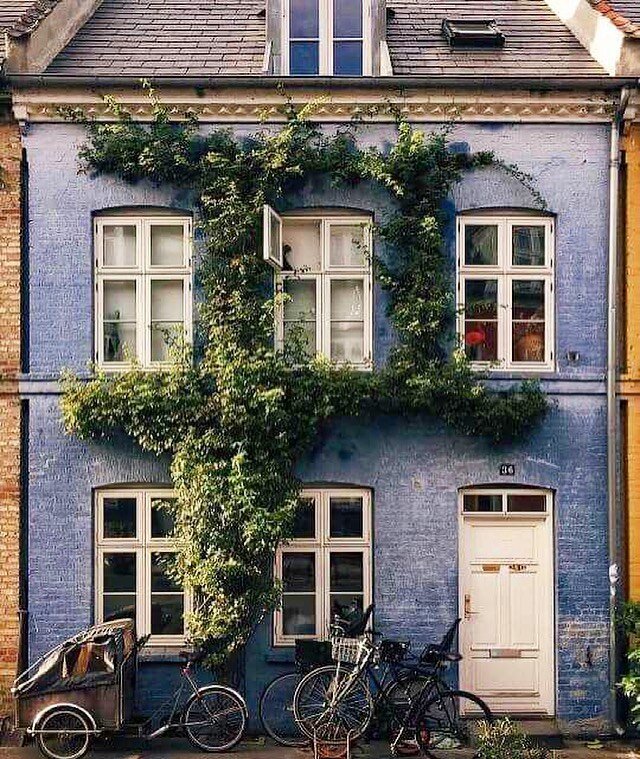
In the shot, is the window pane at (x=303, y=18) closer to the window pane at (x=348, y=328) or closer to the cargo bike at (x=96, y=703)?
the window pane at (x=348, y=328)

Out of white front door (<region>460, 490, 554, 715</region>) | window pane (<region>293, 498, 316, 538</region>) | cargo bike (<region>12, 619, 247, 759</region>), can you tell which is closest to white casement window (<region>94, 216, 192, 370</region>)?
window pane (<region>293, 498, 316, 538</region>)

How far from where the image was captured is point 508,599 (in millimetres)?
13000

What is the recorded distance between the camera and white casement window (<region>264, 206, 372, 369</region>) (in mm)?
13078

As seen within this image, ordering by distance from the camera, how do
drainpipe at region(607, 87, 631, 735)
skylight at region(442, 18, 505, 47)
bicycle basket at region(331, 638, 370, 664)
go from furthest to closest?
skylight at region(442, 18, 505, 47)
drainpipe at region(607, 87, 631, 735)
bicycle basket at region(331, 638, 370, 664)

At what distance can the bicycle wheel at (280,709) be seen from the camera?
12352mm

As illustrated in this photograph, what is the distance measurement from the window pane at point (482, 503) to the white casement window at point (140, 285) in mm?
3871

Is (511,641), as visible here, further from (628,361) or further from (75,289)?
(75,289)

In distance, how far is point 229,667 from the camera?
40.8 feet

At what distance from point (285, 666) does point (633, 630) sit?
154 inches

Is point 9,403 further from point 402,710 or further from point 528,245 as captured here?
point 528,245

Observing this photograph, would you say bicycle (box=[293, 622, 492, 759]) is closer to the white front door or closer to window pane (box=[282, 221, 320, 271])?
the white front door

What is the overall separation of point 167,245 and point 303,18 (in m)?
3.34

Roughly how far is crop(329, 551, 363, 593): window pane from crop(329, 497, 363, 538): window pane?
0.85 ft

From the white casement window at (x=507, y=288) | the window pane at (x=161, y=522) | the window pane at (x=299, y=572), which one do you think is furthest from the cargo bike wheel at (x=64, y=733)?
the white casement window at (x=507, y=288)
